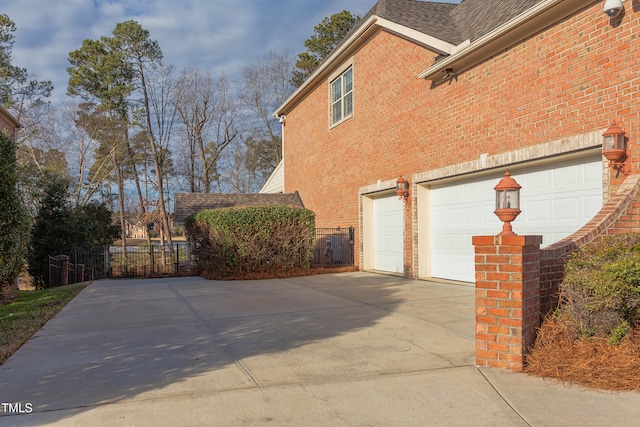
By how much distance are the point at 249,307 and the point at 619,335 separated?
5313mm

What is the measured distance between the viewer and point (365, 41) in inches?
543

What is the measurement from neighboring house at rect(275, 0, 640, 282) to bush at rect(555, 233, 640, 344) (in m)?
2.46

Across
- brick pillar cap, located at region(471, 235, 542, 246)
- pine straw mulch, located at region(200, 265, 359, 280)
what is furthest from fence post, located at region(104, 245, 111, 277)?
brick pillar cap, located at region(471, 235, 542, 246)

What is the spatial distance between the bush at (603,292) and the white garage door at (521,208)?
2890 mm

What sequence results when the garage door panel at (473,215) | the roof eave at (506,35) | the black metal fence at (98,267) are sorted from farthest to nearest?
1. the black metal fence at (98,267)
2. the garage door panel at (473,215)
3. the roof eave at (506,35)

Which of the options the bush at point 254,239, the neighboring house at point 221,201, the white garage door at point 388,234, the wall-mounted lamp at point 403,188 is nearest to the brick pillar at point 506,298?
the wall-mounted lamp at point 403,188

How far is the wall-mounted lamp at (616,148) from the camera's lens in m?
6.26

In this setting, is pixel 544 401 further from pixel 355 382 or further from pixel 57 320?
pixel 57 320

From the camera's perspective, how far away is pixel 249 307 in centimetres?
777

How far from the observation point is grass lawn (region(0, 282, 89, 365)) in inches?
214

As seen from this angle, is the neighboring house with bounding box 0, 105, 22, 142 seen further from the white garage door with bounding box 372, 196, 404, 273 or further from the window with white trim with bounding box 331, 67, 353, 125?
the white garage door with bounding box 372, 196, 404, 273

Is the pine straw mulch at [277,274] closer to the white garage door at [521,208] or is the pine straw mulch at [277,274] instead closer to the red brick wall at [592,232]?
the white garage door at [521,208]

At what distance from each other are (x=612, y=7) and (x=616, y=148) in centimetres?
188

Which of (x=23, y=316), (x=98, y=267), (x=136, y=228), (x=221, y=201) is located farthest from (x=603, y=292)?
(x=136, y=228)
